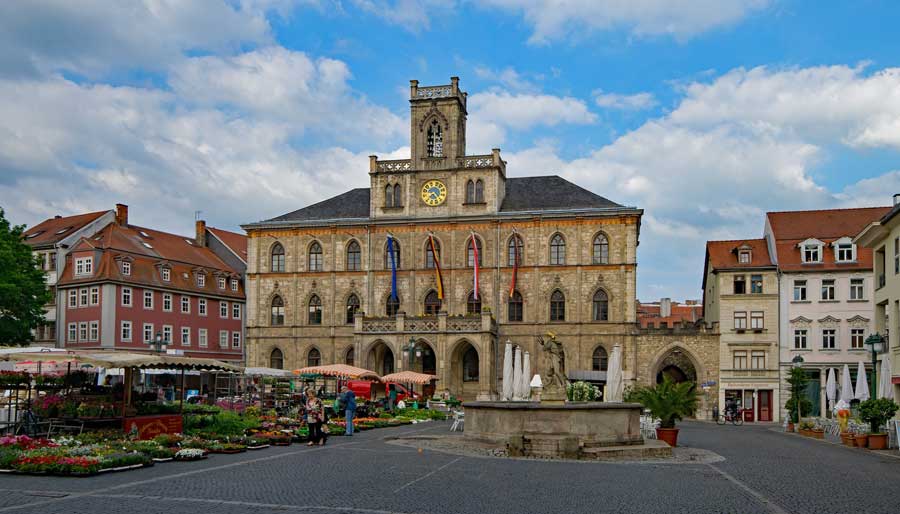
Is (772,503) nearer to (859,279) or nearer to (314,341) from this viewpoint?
(859,279)

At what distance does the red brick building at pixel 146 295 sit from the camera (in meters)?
63.7

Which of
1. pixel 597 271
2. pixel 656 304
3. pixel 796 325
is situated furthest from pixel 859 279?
pixel 656 304

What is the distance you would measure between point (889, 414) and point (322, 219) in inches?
1717

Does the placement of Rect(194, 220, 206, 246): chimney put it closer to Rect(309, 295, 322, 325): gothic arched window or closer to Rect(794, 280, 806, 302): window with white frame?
Rect(309, 295, 322, 325): gothic arched window

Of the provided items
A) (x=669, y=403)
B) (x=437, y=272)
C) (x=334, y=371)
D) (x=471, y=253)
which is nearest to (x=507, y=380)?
(x=669, y=403)

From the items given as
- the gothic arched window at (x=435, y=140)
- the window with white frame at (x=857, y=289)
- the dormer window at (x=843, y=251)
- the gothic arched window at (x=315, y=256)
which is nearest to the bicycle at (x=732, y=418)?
the window with white frame at (x=857, y=289)

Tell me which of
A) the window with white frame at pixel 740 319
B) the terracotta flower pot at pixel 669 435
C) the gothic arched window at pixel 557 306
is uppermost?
the gothic arched window at pixel 557 306

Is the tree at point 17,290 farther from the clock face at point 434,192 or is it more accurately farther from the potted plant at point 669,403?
the potted plant at point 669,403

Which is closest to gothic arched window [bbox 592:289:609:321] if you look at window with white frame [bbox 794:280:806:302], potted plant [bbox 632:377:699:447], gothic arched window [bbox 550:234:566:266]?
gothic arched window [bbox 550:234:566:266]

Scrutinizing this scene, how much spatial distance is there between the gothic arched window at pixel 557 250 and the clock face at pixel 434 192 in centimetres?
783

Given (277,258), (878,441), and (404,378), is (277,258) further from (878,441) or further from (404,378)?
(878,441)

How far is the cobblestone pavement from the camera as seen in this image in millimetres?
15086

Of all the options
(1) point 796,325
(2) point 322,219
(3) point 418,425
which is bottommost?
(3) point 418,425

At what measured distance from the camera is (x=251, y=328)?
220 feet
